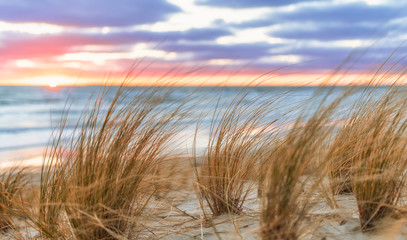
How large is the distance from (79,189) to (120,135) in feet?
1.05

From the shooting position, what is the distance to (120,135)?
6.11 ft

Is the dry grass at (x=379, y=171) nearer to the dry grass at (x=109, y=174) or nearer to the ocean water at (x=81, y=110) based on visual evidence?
the ocean water at (x=81, y=110)

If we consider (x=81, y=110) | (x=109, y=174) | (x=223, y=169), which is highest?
(x=81, y=110)

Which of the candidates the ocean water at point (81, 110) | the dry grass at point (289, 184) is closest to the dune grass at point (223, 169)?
the dry grass at point (289, 184)

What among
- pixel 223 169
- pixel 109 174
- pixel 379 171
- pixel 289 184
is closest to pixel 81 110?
pixel 223 169

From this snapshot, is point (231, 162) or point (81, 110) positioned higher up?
point (81, 110)

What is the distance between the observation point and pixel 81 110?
27.5 feet

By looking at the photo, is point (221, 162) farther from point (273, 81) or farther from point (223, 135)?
point (273, 81)

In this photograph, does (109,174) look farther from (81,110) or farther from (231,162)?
(81,110)

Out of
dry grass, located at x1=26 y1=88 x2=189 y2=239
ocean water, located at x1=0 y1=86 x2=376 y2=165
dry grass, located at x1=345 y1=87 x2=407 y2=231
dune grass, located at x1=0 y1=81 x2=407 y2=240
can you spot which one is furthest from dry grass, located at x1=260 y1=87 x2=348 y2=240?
dry grass, located at x1=26 y1=88 x2=189 y2=239

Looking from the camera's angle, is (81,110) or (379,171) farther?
(81,110)

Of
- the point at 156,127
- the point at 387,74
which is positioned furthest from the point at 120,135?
the point at 387,74

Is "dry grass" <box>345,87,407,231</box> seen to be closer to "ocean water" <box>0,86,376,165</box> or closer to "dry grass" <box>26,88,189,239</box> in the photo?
"ocean water" <box>0,86,376,165</box>

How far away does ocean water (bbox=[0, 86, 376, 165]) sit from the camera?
2217 millimetres
